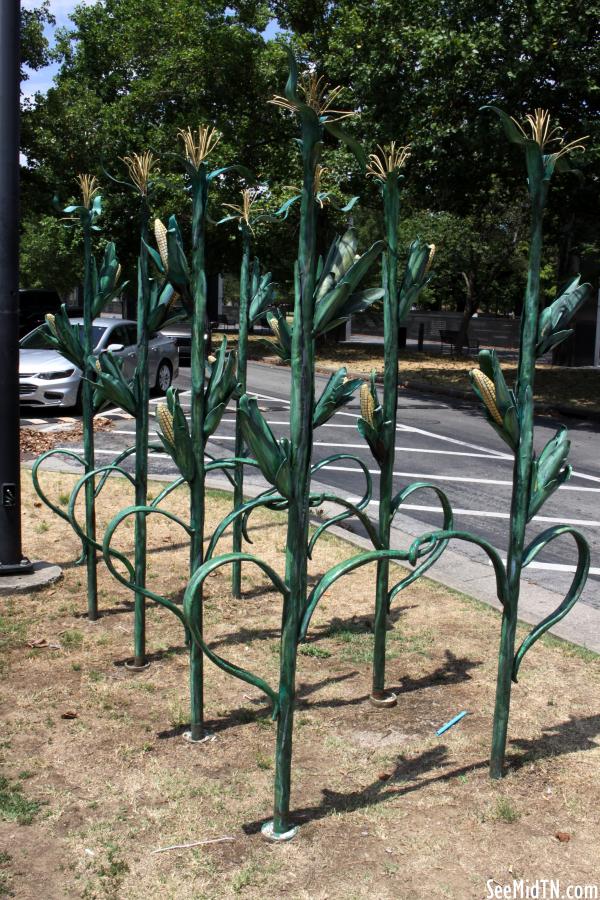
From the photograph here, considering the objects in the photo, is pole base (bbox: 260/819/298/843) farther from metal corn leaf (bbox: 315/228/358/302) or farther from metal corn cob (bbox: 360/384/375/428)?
metal corn leaf (bbox: 315/228/358/302)

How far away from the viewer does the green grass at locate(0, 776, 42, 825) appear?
336 centimetres

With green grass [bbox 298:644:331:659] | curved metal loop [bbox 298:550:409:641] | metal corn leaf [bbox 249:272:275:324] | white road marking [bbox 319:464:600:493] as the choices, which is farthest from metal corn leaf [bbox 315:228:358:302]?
white road marking [bbox 319:464:600:493]

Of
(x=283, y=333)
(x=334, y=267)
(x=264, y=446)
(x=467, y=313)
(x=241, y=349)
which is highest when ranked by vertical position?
(x=467, y=313)

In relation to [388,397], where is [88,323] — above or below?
above

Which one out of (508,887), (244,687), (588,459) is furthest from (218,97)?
(508,887)

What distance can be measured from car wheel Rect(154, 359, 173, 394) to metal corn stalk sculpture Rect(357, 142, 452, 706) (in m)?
13.3

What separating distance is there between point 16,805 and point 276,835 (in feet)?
3.30

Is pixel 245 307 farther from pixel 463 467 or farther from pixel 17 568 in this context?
pixel 463 467

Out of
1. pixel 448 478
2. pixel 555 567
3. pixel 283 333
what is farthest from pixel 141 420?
pixel 448 478

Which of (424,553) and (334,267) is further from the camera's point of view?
(424,553)

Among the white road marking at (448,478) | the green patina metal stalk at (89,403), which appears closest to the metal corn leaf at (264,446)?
the green patina metal stalk at (89,403)

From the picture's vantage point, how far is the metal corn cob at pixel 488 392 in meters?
3.45

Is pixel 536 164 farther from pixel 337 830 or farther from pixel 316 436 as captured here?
pixel 316 436

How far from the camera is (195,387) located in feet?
13.1
